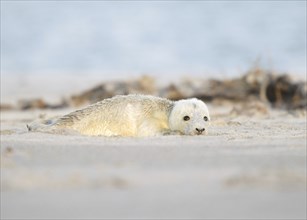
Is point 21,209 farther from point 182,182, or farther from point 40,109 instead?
point 40,109

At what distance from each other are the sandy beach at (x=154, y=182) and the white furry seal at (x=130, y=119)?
1.88 metres

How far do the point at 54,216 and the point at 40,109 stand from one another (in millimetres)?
13048

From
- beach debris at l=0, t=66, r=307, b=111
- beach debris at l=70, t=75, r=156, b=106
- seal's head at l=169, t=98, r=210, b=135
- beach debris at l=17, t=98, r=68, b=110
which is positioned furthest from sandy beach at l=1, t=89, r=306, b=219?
beach debris at l=70, t=75, r=156, b=106

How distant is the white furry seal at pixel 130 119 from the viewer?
22.3 feet

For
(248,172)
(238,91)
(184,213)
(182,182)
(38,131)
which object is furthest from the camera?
(238,91)

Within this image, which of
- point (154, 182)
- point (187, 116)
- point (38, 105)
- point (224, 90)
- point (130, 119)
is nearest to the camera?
point (154, 182)

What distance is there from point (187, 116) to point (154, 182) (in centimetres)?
359

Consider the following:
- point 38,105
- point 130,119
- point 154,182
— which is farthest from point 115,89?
point 154,182

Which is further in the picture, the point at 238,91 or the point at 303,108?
the point at 238,91

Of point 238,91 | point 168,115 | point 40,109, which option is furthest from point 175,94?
point 168,115

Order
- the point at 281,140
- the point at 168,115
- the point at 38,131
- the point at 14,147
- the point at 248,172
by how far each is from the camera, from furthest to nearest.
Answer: the point at 168,115 → the point at 38,131 → the point at 281,140 → the point at 14,147 → the point at 248,172

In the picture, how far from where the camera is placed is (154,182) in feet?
10.9

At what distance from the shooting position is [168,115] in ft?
23.3

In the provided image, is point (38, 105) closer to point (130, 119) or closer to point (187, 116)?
point (130, 119)
